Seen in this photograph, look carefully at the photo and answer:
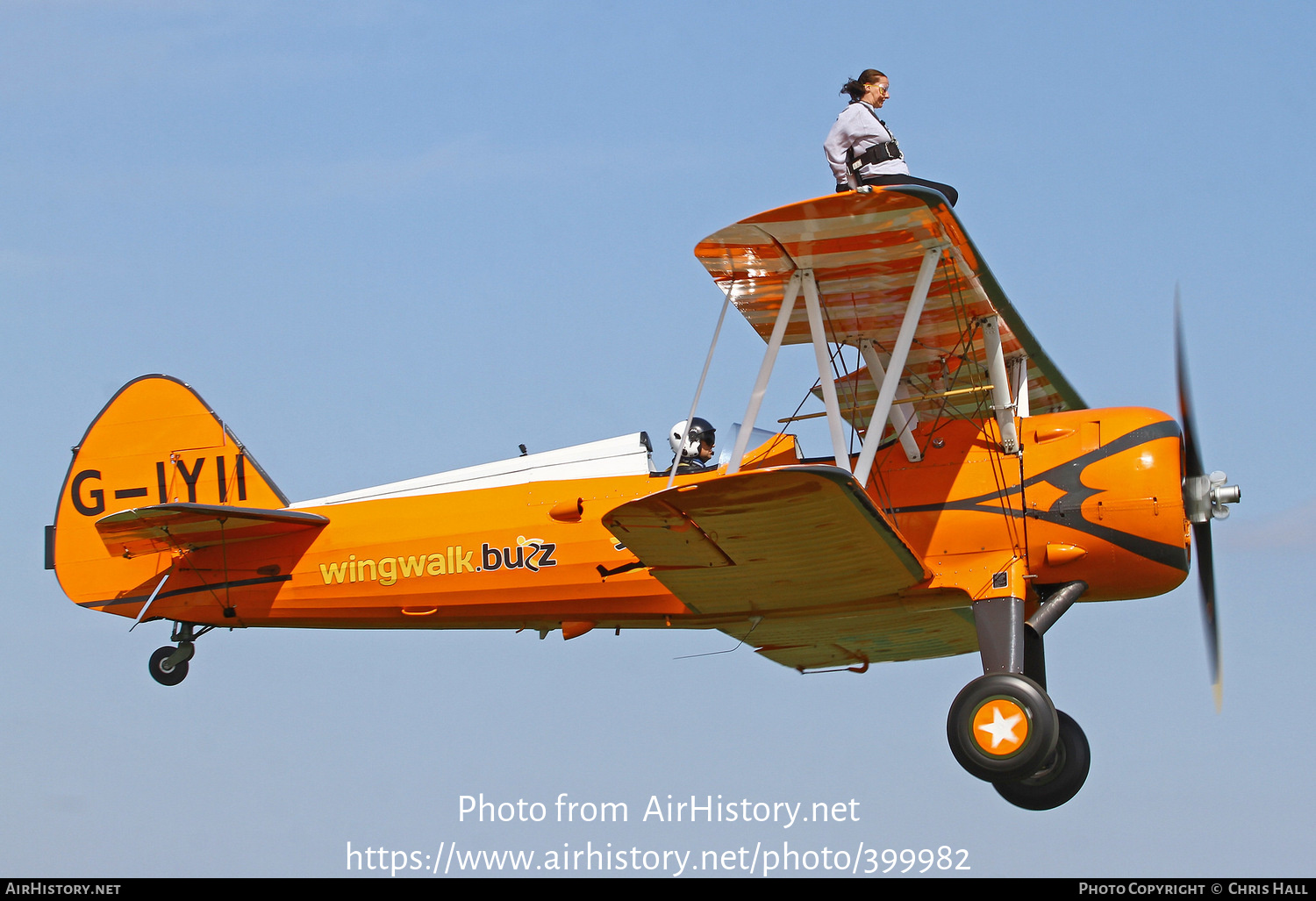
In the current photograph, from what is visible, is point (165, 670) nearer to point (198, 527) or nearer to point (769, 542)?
point (198, 527)

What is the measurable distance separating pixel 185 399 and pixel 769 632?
16.5 feet

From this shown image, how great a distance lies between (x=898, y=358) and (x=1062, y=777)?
3.21m

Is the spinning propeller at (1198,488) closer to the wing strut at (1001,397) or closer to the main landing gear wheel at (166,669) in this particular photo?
the wing strut at (1001,397)

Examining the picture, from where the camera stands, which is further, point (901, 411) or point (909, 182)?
point (901, 411)

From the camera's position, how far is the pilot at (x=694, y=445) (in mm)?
10711

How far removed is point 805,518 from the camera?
889 cm

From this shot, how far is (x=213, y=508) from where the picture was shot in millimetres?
11156

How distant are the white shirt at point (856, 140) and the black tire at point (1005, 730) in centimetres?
314

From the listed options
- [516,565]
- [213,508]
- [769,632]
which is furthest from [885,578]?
[213,508]

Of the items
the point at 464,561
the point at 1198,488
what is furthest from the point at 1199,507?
the point at 464,561

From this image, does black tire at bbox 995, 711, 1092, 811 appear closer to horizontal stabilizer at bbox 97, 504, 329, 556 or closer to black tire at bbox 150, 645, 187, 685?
horizontal stabilizer at bbox 97, 504, 329, 556

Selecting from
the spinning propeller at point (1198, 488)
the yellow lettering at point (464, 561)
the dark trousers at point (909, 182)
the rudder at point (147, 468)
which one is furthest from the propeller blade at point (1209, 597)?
the rudder at point (147, 468)
